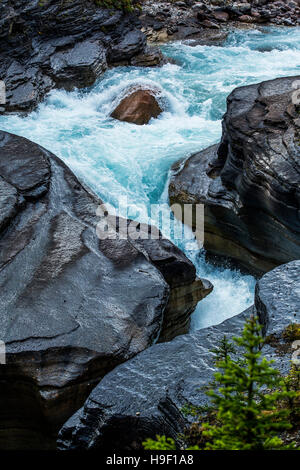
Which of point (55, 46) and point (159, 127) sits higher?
point (55, 46)

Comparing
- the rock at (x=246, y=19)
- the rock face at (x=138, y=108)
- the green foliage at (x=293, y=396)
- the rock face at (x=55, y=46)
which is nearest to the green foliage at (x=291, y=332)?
the green foliage at (x=293, y=396)

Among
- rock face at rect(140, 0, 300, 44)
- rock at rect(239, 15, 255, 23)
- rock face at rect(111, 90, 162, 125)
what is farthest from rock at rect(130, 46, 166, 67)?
rock at rect(239, 15, 255, 23)

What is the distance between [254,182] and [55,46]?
9819 mm

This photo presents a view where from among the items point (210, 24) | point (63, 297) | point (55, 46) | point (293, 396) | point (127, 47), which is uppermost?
point (293, 396)

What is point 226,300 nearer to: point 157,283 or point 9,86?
point 157,283

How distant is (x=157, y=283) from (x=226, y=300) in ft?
7.86

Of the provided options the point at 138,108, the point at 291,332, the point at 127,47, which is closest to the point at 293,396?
the point at 291,332

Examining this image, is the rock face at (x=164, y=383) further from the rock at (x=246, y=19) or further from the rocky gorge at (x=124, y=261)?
the rock at (x=246, y=19)

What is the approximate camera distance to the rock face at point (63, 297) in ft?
16.1

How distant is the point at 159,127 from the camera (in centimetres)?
1204

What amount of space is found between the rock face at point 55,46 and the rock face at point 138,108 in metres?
2.28

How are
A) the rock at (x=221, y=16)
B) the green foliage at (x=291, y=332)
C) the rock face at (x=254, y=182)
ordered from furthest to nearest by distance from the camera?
the rock at (x=221, y=16)
the rock face at (x=254, y=182)
the green foliage at (x=291, y=332)

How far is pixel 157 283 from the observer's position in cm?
591

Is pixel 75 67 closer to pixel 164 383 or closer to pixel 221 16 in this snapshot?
pixel 221 16
